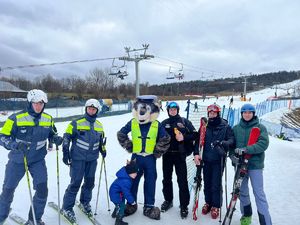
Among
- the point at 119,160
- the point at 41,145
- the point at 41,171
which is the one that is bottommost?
the point at 119,160

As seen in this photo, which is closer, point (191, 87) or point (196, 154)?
point (196, 154)

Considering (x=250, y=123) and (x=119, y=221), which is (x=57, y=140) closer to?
(x=119, y=221)

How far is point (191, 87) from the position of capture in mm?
112750

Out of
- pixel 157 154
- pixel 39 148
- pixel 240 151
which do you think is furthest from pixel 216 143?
pixel 39 148

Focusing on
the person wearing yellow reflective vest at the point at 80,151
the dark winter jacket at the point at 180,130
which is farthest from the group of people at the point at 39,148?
the dark winter jacket at the point at 180,130

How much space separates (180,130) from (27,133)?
224cm

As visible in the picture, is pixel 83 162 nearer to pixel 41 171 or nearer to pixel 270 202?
pixel 41 171

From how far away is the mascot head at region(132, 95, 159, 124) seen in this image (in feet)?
15.7

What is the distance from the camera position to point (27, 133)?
400cm

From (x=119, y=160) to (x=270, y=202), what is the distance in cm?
478

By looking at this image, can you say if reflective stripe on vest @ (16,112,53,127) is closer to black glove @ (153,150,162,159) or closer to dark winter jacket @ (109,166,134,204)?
dark winter jacket @ (109,166,134,204)

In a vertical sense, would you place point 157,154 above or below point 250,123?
below

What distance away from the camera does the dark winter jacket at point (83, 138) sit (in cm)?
449

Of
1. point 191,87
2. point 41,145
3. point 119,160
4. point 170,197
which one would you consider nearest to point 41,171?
point 41,145
